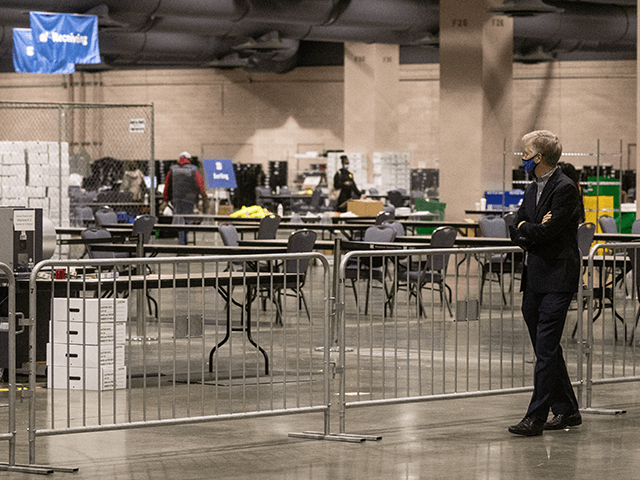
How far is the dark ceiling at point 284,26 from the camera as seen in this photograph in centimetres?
1727

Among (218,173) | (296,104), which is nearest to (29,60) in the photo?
(218,173)

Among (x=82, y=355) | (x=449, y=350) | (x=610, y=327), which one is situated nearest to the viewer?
(x=82, y=355)

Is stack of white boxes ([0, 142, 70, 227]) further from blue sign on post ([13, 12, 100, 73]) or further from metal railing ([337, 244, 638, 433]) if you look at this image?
metal railing ([337, 244, 638, 433])

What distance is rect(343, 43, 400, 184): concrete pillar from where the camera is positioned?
92.5ft

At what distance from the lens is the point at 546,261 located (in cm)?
528

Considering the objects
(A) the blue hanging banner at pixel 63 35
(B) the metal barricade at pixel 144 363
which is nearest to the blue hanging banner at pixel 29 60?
(A) the blue hanging banner at pixel 63 35

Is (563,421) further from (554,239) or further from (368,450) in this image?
(368,450)

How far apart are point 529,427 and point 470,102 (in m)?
14.0

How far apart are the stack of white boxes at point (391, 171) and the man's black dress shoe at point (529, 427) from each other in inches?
858

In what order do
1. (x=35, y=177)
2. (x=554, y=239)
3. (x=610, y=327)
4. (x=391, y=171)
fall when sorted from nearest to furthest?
(x=554, y=239), (x=610, y=327), (x=35, y=177), (x=391, y=171)

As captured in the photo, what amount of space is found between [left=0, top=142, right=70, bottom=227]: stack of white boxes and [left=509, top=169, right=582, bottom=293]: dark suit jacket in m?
8.99

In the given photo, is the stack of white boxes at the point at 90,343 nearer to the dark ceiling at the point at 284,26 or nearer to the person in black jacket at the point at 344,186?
the dark ceiling at the point at 284,26

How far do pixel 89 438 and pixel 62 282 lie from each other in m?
1.51

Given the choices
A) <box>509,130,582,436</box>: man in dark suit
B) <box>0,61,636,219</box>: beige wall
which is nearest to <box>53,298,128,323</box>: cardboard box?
<box>509,130,582,436</box>: man in dark suit
